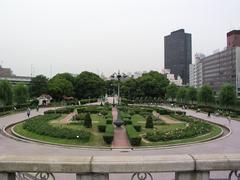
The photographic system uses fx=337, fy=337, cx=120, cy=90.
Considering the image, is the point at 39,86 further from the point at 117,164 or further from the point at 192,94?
the point at 117,164

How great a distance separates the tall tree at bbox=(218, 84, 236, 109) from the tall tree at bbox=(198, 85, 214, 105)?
11.1 meters

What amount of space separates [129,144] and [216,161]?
20.7 metres

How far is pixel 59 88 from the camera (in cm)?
8938

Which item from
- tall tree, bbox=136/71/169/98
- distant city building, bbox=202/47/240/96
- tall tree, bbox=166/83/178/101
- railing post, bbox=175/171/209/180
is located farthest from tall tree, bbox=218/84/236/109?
railing post, bbox=175/171/209/180

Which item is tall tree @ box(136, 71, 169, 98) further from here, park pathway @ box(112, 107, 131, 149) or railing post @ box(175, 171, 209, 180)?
railing post @ box(175, 171, 209, 180)

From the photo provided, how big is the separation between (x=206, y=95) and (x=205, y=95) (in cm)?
22

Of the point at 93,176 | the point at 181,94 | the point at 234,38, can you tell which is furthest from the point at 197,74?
the point at 93,176

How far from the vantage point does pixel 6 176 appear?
3957 millimetres

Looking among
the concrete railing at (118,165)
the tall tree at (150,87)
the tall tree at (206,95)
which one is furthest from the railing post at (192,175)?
the tall tree at (150,87)

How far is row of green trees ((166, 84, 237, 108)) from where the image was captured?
6003 cm

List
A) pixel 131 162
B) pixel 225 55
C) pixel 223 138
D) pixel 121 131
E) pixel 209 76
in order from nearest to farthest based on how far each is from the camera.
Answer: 1. pixel 131 162
2. pixel 223 138
3. pixel 121 131
4. pixel 225 55
5. pixel 209 76

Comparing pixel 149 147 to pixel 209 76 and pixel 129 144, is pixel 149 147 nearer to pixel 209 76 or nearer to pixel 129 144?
pixel 129 144


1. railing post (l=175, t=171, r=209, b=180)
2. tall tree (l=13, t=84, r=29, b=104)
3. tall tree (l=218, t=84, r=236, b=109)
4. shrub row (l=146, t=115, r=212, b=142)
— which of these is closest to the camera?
railing post (l=175, t=171, r=209, b=180)

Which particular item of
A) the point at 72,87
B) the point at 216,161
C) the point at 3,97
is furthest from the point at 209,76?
the point at 216,161
